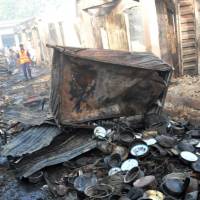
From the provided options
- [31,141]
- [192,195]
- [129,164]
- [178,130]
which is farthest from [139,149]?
[31,141]

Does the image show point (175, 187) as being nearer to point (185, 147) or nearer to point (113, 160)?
point (185, 147)

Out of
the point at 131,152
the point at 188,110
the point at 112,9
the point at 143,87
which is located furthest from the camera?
the point at 112,9

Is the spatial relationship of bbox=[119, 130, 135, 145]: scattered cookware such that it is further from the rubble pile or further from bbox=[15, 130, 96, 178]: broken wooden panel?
bbox=[15, 130, 96, 178]: broken wooden panel

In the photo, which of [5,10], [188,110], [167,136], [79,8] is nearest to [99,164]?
[167,136]

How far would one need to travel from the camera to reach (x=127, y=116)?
773 cm

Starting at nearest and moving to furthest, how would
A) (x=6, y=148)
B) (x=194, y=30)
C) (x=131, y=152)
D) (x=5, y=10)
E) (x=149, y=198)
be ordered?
1. (x=149, y=198)
2. (x=131, y=152)
3. (x=6, y=148)
4. (x=194, y=30)
5. (x=5, y=10)

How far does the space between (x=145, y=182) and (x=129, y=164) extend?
0.80 metres

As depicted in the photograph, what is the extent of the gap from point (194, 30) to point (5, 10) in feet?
155

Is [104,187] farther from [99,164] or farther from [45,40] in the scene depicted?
[45,40]

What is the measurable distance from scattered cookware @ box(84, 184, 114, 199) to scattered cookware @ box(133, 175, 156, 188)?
1.35 feet

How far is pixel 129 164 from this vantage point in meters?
5.91

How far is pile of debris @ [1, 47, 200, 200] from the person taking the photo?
18.3ft

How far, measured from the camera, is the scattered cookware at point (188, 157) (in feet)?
18.7

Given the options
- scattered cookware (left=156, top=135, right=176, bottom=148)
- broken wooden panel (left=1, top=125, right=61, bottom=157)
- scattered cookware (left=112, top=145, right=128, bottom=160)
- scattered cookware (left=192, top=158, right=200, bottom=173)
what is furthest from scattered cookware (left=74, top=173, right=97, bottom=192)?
scattered cookware (left=192, top=158, right=200, bottom=173)
